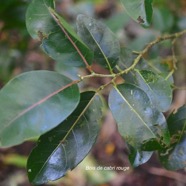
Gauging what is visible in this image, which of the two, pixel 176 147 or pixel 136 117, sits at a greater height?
pixel 136 117

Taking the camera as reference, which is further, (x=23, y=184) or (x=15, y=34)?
(x=15, y=34)

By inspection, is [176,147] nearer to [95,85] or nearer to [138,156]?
[138,156]

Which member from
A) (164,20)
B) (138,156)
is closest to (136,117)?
(138,156)

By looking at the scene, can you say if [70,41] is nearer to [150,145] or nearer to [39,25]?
[39,25]

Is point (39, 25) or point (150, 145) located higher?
point (39, 25)

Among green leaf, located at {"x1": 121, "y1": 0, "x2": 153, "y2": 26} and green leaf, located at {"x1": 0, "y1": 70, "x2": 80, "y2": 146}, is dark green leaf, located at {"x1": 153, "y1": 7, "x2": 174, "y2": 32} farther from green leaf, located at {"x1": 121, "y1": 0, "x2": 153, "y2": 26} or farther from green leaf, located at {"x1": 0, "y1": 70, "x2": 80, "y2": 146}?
green leaf, located at {"x1": 0, "y1": 70, "x2": 80, "y2": 146}

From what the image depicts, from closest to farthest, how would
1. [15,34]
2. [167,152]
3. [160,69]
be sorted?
[167,152] → [160,69] → [15,34]

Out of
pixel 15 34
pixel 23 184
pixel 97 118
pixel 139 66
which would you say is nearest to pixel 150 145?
pixel 97 118
